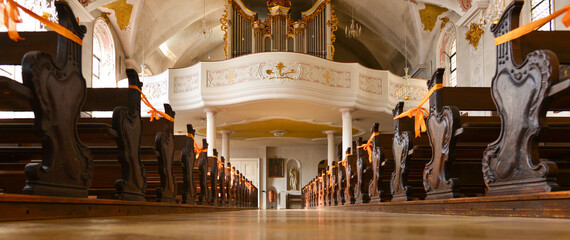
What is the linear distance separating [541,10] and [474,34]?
10.4ft

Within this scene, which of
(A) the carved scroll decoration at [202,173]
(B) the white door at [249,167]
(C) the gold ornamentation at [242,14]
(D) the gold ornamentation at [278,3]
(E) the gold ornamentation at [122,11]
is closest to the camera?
(A) the carved scroll decoration at [202,173]

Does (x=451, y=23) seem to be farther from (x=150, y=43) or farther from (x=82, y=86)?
(x=82, y=86)

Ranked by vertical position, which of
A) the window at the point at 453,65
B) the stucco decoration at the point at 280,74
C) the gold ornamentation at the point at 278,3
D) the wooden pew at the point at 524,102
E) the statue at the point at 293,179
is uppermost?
the gold ornamentation at the point at 278,3

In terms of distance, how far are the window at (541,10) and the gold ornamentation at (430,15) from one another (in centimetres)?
581

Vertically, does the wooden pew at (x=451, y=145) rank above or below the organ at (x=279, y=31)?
below

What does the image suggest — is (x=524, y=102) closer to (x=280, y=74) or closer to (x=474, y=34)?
(x=474, y=34)

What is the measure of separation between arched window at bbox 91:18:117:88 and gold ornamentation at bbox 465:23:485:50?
1196cm

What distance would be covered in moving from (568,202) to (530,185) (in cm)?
65

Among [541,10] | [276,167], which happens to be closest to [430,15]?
[541,10]

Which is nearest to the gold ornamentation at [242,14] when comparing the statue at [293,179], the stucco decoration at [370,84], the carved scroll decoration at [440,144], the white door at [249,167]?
the stucco decoration at [370,84]

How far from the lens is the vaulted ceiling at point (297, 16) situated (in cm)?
1856

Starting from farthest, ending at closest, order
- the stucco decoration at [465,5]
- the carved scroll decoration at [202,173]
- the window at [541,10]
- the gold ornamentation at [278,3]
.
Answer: the gold ornamentation at [278,3] → the stucco decoration at [465,5] → the window at [541,10] → the carved scroll decoration at [202,173]

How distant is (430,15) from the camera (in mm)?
18766

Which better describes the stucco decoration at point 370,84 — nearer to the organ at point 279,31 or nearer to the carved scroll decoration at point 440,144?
the organ at point 279,31
